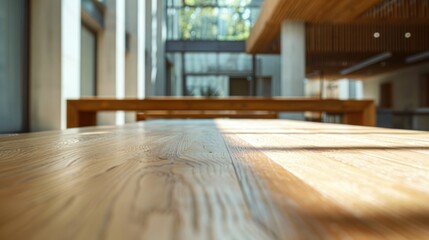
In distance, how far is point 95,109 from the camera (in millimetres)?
4531

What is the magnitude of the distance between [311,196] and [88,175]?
1.44 feet

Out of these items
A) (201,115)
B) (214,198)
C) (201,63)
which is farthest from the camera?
(201,63)

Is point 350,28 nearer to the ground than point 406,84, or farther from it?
farther from it

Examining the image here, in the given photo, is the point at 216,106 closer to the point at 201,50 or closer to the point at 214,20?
the point at 201,50

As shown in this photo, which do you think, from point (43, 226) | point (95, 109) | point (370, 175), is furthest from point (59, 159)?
point (95, 109)

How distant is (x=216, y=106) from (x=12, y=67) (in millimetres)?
2330

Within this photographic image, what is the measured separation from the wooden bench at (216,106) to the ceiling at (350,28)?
3428 millimetres

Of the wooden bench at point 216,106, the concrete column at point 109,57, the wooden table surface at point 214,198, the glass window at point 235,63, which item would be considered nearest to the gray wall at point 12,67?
the wooden bench at point 216,106

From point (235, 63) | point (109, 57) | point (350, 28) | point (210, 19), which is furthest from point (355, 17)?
point (235, 63)

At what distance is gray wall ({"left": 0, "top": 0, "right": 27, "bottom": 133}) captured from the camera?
4.40 meters

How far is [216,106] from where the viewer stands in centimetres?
501

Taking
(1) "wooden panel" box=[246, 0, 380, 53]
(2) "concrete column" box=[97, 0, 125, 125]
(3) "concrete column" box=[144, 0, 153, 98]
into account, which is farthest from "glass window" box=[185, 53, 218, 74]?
(2) "concrete column" box=[97, 0, 125, 125]

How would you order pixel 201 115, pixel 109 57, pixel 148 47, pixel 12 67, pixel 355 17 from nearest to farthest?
pixel 12 67 → pixel 201 115 → pixel 109 57 → pixel 355 17 → pixel 148 47

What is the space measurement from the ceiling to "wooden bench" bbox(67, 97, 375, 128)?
3.43 metres
